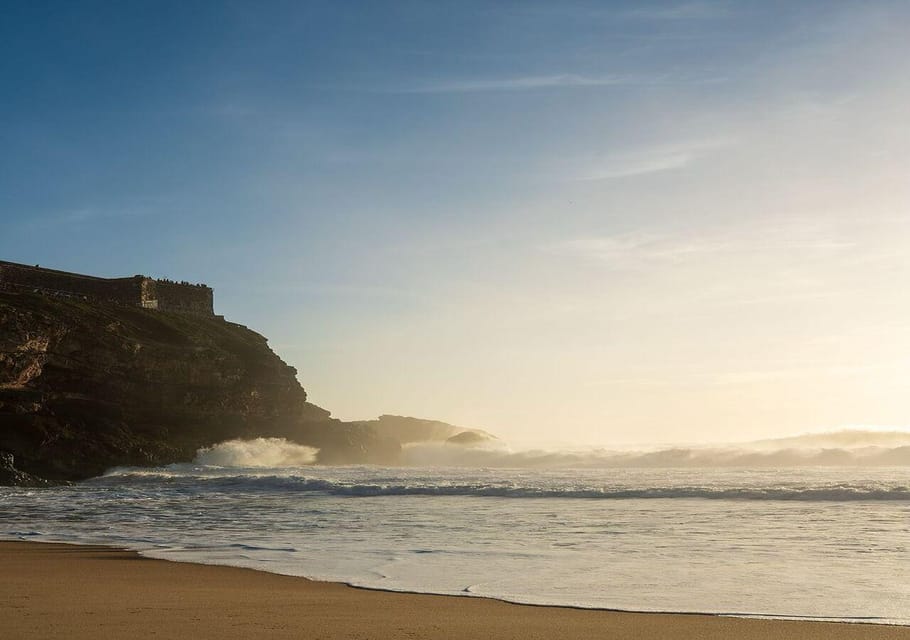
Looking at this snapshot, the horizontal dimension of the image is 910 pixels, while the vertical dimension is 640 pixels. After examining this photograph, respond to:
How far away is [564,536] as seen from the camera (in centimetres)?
1433

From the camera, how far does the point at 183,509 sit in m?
21.6

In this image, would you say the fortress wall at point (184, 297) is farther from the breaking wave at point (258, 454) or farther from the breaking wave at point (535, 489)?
the breaking wave at point (535, 489)

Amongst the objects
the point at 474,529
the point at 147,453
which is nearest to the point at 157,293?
the point at 147,453

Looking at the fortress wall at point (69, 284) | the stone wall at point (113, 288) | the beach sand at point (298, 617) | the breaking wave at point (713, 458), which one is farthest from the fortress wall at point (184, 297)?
the beach sand at point (298, 617)

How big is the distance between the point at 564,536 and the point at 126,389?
37997 millimetres

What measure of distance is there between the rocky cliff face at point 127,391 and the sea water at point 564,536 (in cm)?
1238

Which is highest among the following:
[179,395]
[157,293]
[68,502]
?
[157,293]

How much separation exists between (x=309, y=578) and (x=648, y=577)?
408 centimetres

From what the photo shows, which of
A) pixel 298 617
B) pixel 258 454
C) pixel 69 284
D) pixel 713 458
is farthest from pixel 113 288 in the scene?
pixel 298 617

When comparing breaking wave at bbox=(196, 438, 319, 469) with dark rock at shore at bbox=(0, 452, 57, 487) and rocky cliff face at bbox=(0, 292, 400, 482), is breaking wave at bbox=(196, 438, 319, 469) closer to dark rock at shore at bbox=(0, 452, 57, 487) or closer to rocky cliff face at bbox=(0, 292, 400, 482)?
rocky cliff face at bbox=(0, 292, 400, 482)

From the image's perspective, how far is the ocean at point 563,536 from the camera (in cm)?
902

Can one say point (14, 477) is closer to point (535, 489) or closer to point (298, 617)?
point (535, 489)

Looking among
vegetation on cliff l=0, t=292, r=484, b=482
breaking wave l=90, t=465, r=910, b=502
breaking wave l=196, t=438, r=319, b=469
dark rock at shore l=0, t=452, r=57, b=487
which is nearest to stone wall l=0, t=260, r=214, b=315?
vegetation on cliff l=0, t=292, r=484, b=482

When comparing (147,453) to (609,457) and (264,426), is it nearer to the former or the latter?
(264,426)
